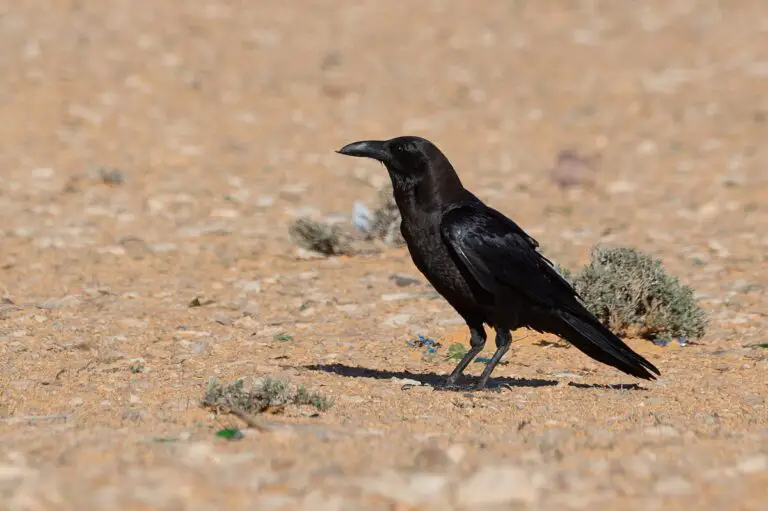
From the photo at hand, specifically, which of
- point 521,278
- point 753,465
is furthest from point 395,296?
point 753,465

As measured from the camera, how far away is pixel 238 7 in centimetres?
2494

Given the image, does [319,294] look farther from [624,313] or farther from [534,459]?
[534,459]

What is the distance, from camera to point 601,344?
818cm

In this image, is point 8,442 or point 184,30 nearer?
point 8,442

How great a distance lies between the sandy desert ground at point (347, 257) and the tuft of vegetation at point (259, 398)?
0.33 ft

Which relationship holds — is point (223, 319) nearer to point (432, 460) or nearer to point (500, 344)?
point (500, 344)

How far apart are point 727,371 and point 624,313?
1134 mm

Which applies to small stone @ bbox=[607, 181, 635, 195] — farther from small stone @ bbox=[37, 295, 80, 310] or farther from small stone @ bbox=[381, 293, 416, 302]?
small stone @ bbox=[37, 295, 80, 310]

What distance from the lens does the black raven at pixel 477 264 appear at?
7.92m

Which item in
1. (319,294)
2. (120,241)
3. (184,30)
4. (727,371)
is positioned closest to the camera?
(727,371)

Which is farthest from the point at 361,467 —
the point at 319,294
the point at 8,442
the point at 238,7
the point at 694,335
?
the point at 238,7

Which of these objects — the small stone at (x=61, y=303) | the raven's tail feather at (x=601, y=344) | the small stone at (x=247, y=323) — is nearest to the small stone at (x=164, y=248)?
the small stone at (x=61, y=303)

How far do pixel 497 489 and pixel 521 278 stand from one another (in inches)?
136

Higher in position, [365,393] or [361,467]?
[361,467]
